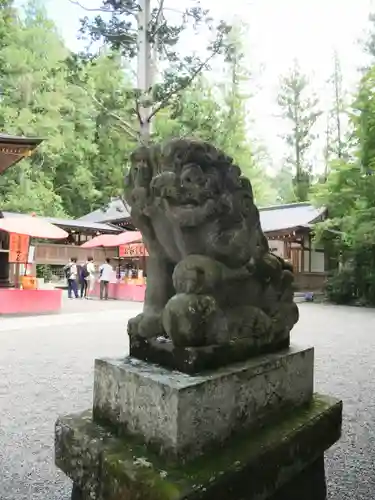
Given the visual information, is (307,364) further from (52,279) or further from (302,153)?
(302,153)

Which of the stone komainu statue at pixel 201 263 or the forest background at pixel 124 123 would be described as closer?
the stone komainu statue at pixel 201 263

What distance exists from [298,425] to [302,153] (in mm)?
24794

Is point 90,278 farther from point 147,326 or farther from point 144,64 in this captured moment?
point 147,326

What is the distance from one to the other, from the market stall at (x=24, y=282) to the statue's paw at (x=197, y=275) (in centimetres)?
823

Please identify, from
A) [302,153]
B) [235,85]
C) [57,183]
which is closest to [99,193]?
[57,183]

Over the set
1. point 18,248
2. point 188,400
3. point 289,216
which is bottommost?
point 188,400

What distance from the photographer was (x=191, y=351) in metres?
1.29

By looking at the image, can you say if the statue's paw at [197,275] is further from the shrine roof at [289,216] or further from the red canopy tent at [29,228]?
the shrine roof at [289,216]

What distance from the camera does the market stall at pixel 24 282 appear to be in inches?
350

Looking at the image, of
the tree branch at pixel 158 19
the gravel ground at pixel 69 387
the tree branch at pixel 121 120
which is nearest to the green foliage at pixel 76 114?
the tree branch at pixel 121 120

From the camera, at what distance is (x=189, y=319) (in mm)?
1300

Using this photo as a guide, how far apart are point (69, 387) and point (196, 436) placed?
248 centimetres

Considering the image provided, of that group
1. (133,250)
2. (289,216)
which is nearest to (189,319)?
(133,250)

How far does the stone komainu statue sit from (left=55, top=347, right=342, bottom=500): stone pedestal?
0.30ft
